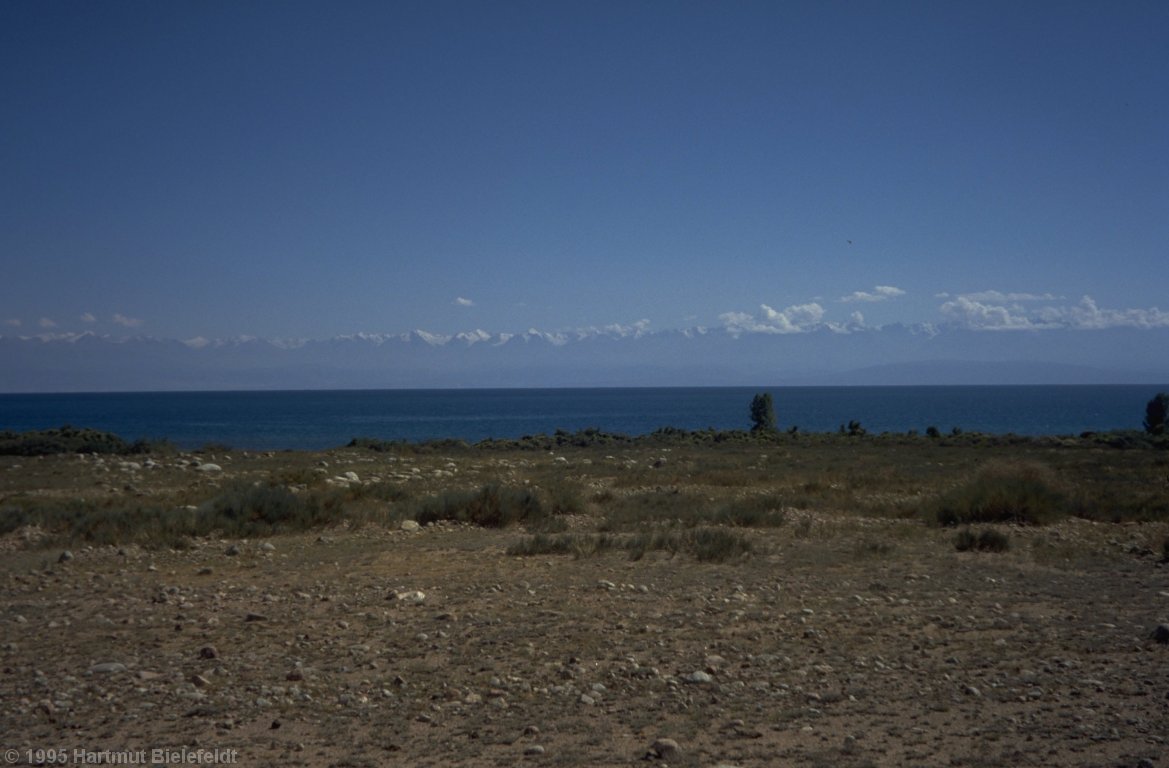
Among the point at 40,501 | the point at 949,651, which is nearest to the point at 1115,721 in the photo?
the point at 949,651

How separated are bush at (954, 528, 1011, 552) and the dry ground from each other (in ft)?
0.67

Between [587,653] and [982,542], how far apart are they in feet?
29.4

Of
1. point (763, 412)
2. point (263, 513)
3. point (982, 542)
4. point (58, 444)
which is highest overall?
point (763, 412)

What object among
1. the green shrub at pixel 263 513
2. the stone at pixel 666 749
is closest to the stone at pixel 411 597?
the stone at pixel 666 749

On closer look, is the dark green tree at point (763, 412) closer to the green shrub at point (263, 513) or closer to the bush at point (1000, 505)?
the bush at point (1000, 505)

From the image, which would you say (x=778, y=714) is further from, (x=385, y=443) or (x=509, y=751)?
(x=385, y=443)

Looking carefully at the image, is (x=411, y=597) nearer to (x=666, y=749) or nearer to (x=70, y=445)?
(x=666, y=749)

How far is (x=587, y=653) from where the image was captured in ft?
27.6

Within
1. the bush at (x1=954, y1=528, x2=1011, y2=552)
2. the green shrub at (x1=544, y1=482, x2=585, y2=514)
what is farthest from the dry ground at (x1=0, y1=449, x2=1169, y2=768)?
the green shrub at (x1=544, y1=482, x2=585, y2=514)

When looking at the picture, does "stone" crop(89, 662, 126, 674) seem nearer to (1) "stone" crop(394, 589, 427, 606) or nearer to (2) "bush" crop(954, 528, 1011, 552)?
(1) "stone" crop(394, 589, 427, 606)

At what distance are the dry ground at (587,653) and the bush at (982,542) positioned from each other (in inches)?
8.1

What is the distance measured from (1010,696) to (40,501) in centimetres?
1808

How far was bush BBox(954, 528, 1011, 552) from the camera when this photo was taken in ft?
47.8

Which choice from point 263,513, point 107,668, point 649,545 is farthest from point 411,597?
point 263,513
